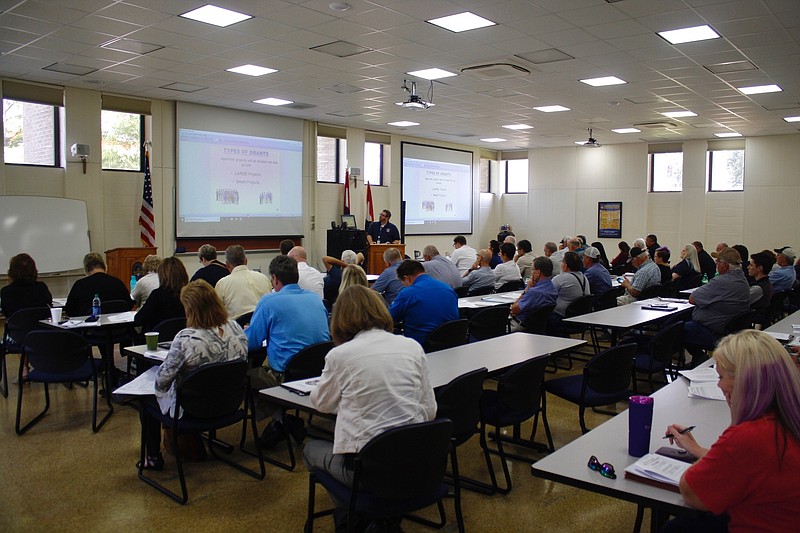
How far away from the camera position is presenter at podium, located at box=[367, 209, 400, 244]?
45.0 ft

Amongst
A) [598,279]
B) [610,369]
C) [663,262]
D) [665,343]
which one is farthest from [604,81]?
[610,369]

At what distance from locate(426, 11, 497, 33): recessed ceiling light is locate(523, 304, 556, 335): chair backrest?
9.83 feet

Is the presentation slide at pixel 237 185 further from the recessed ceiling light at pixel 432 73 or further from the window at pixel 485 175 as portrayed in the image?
the window at pixel 485 175

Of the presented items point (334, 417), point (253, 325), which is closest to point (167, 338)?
point (253, 325)

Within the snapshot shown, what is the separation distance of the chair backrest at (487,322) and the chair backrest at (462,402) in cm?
241

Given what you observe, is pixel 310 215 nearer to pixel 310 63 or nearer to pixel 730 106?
pixel 310 63

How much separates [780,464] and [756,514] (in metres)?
0.17

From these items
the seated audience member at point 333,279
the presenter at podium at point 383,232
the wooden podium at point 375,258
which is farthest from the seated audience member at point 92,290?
the presenter at podium at point 383,232

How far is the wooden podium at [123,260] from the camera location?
33.1 ft

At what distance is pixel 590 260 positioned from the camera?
8.31 metres

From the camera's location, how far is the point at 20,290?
575cm

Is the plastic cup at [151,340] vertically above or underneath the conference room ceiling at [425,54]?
underneath

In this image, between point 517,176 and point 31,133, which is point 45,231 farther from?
point 517,176

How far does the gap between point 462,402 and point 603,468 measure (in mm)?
1184
